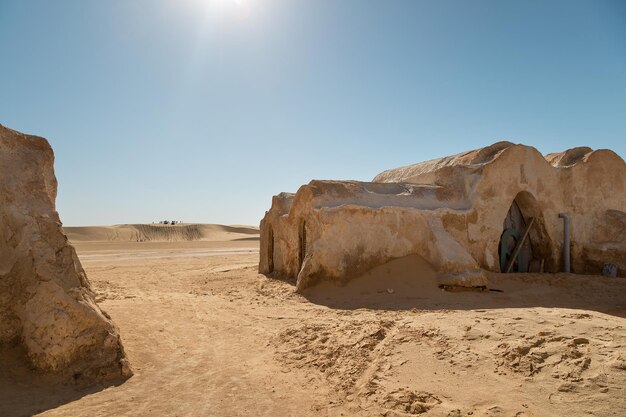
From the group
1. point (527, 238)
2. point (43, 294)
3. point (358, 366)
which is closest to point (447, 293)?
point (358, 366)

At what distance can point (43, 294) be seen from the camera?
13.6 ft

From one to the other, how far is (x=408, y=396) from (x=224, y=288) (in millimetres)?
7535

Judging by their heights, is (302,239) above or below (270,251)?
above

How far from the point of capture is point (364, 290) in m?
8.27

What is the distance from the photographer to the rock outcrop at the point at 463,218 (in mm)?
8852

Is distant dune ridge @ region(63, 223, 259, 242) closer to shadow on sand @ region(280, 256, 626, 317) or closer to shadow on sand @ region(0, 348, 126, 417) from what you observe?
shadow on sand @ region(280, 256, 626, 317)

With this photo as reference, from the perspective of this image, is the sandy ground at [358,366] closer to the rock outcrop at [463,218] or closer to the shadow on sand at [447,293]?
the shadow on sand at [447,293]

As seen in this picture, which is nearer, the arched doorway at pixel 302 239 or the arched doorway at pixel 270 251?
the arched doorway at pixel 302 239

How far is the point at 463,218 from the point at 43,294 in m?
8.73

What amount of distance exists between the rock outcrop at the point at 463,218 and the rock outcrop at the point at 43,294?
490cm

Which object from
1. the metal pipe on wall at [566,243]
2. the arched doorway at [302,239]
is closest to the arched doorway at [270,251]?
the arched doorway at [302,239]

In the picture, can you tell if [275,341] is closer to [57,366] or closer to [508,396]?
[57,366]

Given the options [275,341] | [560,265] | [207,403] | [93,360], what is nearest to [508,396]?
[207,403]

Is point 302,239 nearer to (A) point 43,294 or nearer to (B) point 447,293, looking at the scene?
(B) point 447,293
